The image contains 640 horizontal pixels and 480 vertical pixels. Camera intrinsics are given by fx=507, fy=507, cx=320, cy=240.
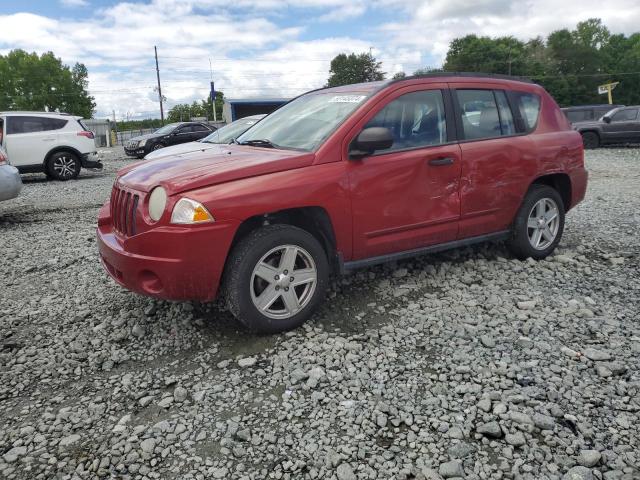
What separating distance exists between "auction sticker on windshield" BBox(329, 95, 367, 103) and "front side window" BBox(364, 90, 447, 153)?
0.67ft

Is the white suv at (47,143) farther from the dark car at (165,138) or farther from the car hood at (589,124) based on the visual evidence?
the car hood at (589,124)

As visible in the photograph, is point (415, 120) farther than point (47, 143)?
No

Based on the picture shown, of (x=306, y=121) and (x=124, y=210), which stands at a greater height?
(x=306, y=121)

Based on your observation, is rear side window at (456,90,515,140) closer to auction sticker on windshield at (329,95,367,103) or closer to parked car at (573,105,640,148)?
auction sticker on windshield at (329,95,367,103)

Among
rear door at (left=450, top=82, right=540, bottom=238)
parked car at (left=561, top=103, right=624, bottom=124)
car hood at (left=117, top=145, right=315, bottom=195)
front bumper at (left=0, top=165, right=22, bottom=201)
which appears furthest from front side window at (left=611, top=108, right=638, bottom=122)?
front bumper at (left=0, top=165, right=22, bottom=201)

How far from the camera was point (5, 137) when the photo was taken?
12.1 meters

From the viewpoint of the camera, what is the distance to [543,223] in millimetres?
4848

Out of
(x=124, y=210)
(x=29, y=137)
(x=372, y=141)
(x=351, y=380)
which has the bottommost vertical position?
(x=351, y=380)

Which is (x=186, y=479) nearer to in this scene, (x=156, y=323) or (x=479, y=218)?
(x=156, y=323)

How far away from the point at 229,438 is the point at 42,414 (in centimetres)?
107

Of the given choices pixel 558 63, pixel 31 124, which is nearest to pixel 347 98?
pixel 31 124

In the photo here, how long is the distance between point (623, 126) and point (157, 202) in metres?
19.1

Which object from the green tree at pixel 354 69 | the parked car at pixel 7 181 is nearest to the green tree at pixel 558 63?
the green tree at pixel 354 69

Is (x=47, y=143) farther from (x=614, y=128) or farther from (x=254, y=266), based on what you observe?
(x=614, y=128)
